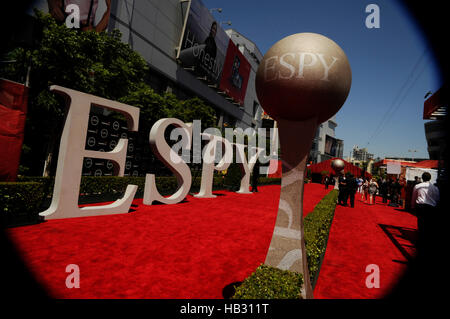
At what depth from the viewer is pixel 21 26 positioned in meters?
8.83

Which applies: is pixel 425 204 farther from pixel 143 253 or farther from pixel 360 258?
pixel 143 253

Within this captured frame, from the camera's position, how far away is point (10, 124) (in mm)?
6930

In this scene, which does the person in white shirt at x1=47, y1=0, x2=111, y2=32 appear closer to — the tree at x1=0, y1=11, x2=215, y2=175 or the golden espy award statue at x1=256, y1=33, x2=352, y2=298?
the tree at x1=0, y1=11, x2=215, y2=175

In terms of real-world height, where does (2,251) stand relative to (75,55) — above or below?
below

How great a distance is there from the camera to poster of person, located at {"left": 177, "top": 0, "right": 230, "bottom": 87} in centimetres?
2420

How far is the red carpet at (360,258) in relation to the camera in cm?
378

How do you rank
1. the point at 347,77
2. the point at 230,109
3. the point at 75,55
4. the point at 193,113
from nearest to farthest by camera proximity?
the point at 347,77, the point at 75,55, the point at 193,113, the point at 230,109

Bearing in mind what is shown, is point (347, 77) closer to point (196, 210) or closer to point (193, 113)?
point (196, 210)

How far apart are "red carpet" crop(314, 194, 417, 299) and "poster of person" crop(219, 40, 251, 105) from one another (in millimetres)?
27258

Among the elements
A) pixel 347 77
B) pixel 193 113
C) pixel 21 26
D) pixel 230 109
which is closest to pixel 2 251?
pixel 347 77

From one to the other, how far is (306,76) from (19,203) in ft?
23.3

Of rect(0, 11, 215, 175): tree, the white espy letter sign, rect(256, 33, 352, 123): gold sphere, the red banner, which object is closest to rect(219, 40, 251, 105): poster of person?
rect(0, 11, 215, 175): tree

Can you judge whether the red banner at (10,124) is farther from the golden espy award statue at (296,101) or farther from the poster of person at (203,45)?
the poster of person at (203,45)
